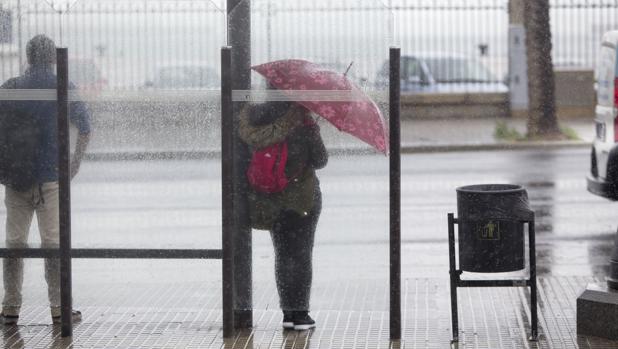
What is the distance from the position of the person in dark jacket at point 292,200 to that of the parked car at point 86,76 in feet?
3.21

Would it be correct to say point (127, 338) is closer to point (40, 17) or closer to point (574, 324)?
point (40, 17)

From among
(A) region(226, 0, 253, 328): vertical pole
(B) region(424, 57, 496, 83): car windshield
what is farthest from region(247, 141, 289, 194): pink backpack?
(B) region(424, 57, 496, 83): car windshield

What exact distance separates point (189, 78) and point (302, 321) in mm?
1718

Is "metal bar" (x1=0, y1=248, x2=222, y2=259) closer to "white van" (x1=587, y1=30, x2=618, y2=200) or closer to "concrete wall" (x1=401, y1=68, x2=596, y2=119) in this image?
"white van" (x1=587, y1=30, x2=618, y2=200)

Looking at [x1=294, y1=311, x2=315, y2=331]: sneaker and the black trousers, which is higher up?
the black trousers

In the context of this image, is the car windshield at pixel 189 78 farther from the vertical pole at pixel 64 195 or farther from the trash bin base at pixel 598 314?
the trash bin base at pixel 598 314

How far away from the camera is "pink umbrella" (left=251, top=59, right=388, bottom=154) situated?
7.30m

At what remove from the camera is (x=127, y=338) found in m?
7.40

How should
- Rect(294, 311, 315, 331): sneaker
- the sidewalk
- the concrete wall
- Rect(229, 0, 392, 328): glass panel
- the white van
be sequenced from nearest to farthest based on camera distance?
the sidewalk < Rect(229, 0, 392, 328): glass panel < Rect(294, 311, 315, 331): sneaker < the white van < the concrete wall

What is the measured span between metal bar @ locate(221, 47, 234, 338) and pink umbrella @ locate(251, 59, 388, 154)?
0.28 m

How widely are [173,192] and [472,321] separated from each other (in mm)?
2126

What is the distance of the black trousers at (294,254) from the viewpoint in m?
7.46

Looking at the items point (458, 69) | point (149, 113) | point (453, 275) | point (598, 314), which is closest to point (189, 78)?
point (149, 113)

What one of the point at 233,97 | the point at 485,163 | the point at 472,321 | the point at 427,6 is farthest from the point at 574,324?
the point at 427,6
